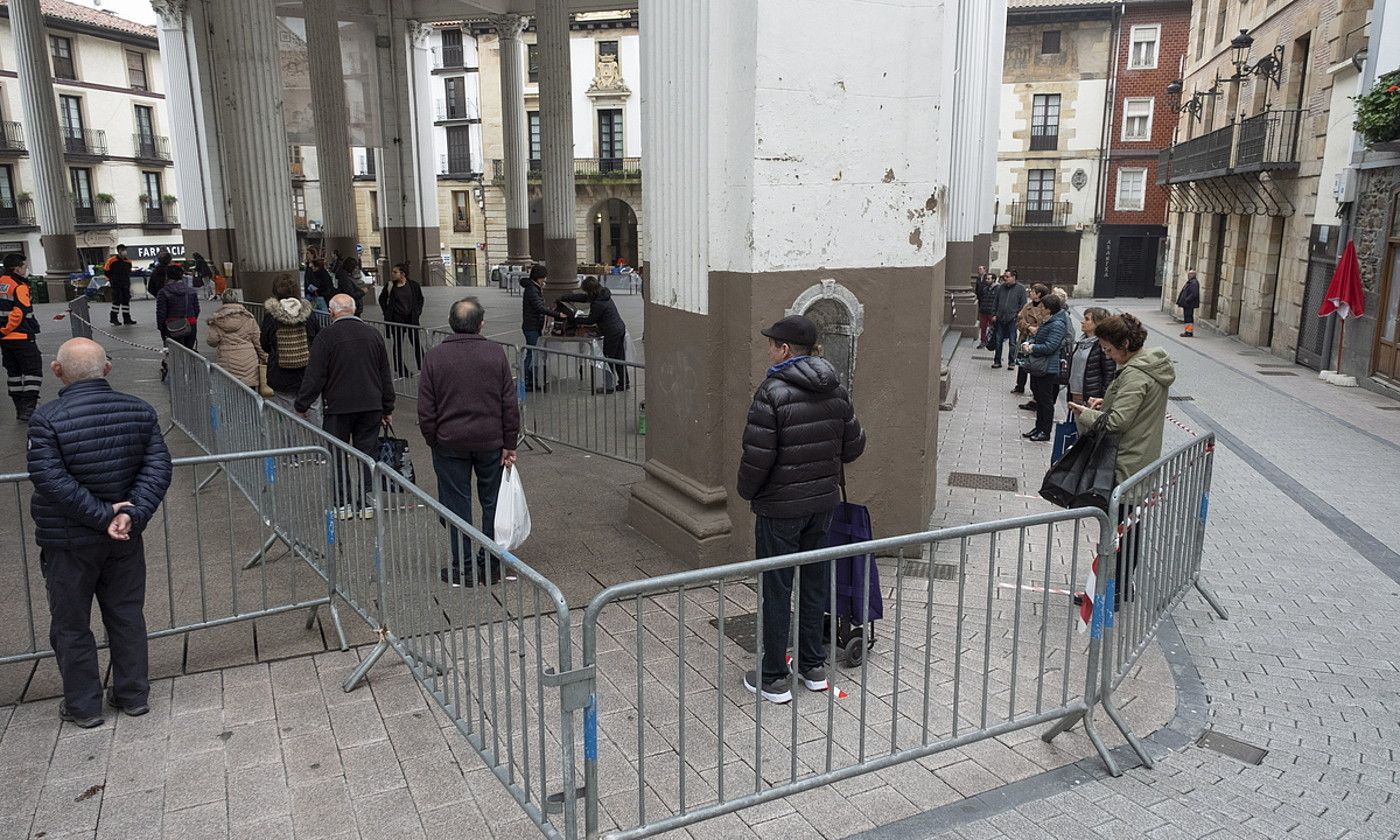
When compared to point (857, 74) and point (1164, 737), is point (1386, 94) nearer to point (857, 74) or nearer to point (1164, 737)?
point (857, 74)

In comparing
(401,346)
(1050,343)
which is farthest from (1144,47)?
(401,346)

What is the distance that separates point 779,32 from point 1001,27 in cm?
1470

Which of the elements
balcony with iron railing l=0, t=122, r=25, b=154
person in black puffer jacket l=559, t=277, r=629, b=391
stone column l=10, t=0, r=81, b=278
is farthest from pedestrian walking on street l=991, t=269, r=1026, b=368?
balcony with iron railing l=0, t=122, r=25, b=154

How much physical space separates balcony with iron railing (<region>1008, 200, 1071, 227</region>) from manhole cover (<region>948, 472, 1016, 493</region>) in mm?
36336

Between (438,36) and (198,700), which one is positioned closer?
(198,700)

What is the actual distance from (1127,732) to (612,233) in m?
51.5

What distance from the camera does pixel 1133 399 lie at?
5609 millimetres

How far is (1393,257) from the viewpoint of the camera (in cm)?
1570

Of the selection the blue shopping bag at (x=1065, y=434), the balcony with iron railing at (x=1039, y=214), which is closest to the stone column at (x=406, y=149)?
the blue shopping bag at (x=1065, y=434)

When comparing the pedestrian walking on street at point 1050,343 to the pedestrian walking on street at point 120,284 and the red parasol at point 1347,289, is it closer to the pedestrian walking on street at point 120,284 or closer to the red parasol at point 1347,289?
the red parasol at point 1347,289

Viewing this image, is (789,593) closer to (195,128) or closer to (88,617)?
(88,617)

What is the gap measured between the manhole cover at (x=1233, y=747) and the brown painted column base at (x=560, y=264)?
20637mm

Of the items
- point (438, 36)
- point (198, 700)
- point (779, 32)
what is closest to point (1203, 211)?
point (779, 32)

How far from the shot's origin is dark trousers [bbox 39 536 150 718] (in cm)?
432
